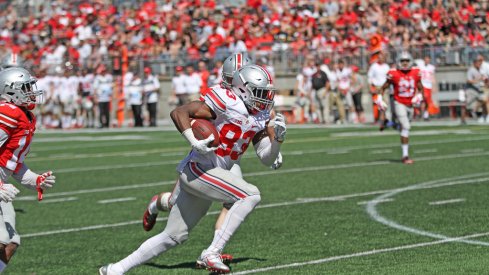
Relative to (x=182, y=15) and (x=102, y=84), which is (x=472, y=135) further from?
(x=182, y=15)

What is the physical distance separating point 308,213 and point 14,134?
16.0 feet

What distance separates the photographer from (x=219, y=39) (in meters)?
33.2

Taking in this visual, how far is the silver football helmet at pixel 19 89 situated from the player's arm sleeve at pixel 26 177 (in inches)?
17.5

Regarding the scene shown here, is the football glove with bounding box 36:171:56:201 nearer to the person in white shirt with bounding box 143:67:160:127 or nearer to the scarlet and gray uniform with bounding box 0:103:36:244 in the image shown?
the scarlet and gray uniform with bounding box 0:103:36:244

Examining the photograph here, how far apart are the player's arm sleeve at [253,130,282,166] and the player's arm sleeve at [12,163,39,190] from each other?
162 cm

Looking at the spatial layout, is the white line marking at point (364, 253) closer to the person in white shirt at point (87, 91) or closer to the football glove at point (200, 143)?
the football glove at point (200, 143)

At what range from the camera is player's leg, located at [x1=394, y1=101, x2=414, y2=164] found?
56.4 feet

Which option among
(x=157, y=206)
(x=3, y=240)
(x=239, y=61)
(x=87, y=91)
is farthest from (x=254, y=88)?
(x=87, y=91)

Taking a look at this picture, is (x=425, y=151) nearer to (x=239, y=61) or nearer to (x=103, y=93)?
(x=239, y=61)

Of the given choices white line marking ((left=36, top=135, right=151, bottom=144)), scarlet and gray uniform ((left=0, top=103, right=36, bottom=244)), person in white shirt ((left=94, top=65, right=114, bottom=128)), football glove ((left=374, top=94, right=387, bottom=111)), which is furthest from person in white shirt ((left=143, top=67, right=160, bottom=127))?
scarlet and gray uniform ((left=0, top=103, right=36, bottom=244))

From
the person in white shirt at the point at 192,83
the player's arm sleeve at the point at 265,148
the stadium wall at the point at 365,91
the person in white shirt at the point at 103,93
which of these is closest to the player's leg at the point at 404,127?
the player's arm sleeve at the point at 265,148

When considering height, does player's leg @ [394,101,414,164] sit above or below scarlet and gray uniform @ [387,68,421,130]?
below

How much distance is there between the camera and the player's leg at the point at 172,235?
7.73 meters

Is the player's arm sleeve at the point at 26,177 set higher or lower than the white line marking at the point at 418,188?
higher
